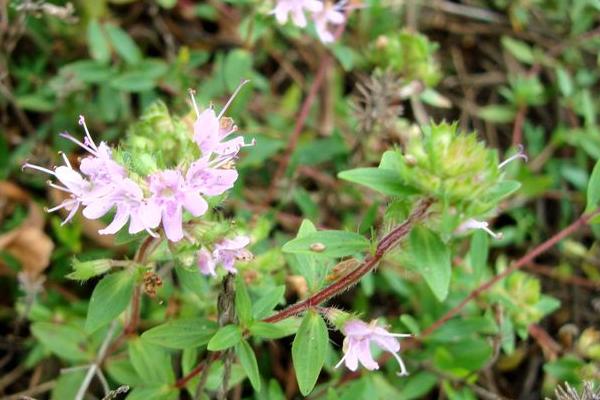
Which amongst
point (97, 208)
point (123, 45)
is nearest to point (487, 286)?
point (97, 208)

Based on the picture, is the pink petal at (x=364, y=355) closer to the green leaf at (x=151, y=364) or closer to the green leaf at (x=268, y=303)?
the green leaf at (x=268, y=303)

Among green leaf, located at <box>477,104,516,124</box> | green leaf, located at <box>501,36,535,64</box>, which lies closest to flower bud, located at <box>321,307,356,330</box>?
green leaf, located at <box>477,104,516,124</box>

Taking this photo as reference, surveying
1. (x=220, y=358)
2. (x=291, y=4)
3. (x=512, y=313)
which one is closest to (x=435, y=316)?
(x=512, y=313)

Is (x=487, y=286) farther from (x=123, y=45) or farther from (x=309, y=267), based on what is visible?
(x=123, y=45)

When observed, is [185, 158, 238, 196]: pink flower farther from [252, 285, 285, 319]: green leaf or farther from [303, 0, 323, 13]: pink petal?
[303, 0, 323, 13]: pink petal

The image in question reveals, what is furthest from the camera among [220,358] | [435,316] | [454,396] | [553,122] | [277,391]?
[553,122]

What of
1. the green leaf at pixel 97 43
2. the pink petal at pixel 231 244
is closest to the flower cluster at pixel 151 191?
the pink petal at pixel 231 244

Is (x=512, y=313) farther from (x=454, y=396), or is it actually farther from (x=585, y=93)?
(x=585, y=93)
